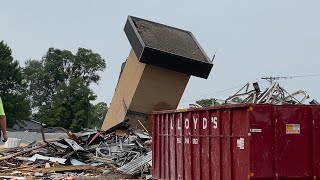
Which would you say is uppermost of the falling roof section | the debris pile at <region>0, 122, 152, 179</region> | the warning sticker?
the falling roof section

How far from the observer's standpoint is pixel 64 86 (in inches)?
2758

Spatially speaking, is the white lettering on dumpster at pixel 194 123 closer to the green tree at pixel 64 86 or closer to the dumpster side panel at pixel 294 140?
the dumpster side panel at pixel 294 140

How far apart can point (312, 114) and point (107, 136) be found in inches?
658

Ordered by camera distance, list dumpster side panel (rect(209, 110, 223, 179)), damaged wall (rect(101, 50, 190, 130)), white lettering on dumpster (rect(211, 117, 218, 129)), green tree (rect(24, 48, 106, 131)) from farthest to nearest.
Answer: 1. green tree (rect(24, 48, 106, 131))
2. damaged wall (rect(101, 50, 190, 130))
3. white lettering on dumpster (rect(211, 117, 218, 129))
4. dumpster side panel (rect(209, 110, 223, 179))

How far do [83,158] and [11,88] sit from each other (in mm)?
44436

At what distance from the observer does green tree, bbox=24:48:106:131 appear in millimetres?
64938

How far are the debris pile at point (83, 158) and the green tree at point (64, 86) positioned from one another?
39620mm

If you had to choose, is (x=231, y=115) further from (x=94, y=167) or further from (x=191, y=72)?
(x=191, y=72)

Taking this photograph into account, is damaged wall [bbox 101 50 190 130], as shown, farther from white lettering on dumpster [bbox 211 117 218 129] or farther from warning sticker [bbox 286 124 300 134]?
warning sticker [bbox 286 124 300 134]

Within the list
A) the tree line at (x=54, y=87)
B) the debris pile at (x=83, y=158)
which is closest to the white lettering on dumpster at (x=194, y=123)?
the debris pile at (x=83, y=158)

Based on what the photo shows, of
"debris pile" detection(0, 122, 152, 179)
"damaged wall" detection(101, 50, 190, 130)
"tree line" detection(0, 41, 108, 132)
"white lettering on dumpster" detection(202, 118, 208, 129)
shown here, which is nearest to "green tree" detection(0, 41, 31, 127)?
"tree line" detection(0, 41, 108, 132)

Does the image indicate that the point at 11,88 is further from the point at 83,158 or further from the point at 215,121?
the point at 215,121

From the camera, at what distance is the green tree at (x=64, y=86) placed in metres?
64.9

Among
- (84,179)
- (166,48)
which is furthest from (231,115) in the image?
(166,48)
